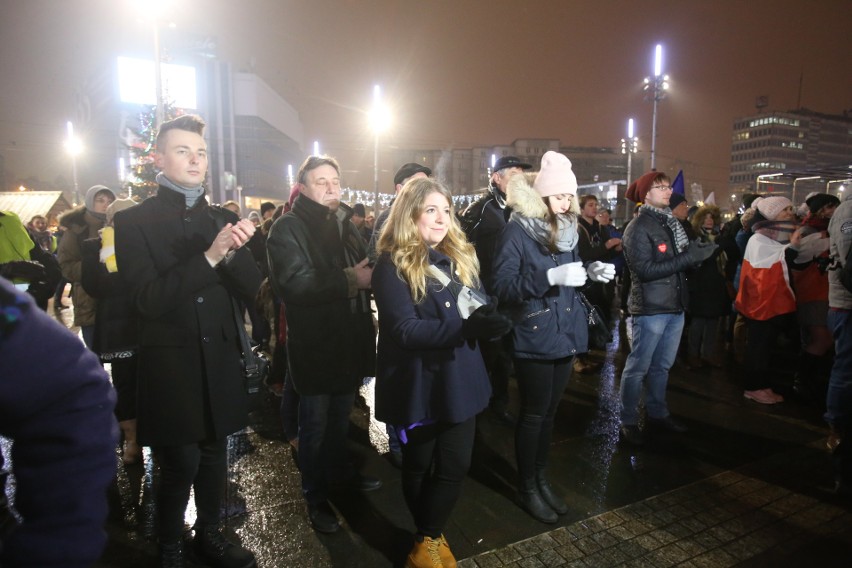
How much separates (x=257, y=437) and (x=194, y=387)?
2.32m

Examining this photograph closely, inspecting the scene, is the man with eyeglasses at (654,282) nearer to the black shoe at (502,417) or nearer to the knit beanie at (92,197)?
the black shoe at (502,417)

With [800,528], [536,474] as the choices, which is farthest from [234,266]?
[800,528]

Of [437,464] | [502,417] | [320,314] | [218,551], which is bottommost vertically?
[502,417]

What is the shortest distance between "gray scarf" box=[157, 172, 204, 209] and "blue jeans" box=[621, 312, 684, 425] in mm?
3678

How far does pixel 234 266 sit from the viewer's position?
2732 millimetres

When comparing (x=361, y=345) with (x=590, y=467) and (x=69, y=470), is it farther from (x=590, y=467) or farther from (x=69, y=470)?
(x=69, y=470)

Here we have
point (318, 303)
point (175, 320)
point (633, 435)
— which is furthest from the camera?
point (633, 435)

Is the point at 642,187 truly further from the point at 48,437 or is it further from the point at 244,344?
the point at 48,437

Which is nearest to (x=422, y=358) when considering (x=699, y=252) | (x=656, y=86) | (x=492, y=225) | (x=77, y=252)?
(x=492, y=225)

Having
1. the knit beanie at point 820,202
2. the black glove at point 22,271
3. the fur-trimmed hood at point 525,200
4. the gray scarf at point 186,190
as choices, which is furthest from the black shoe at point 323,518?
the knit beanie at point 820,202

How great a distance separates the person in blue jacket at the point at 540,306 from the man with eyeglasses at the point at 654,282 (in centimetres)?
120

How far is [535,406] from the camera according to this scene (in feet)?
10.8

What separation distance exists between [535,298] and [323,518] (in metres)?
1.95

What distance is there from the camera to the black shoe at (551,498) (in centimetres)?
338
